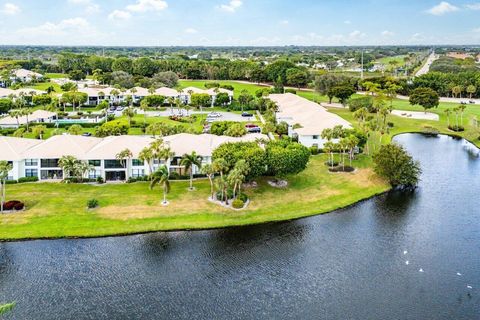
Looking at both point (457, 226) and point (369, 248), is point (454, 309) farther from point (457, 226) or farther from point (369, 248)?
point (457, 226)

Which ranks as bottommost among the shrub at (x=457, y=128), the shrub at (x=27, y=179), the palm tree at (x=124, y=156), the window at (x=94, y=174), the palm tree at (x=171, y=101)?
the shrub at (x=27, y=179)

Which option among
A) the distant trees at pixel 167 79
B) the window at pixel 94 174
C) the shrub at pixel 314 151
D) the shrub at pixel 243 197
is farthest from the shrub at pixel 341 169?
the distant trees at pixel 167 79

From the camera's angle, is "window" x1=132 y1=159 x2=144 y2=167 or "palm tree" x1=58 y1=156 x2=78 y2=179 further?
"window" x1=132 y1=159 x2=144 y2=167

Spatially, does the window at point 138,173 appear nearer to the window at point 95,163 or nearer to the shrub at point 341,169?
the window at point 95,163

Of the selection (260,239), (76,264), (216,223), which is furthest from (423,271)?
(76,264)

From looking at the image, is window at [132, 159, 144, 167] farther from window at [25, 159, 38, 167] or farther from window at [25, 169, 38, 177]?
window at [25, 169, 38, 177]

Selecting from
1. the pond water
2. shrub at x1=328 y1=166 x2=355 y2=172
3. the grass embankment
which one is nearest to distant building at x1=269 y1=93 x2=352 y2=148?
shrub at x1=328 y1=166 x2=355 y2=172
